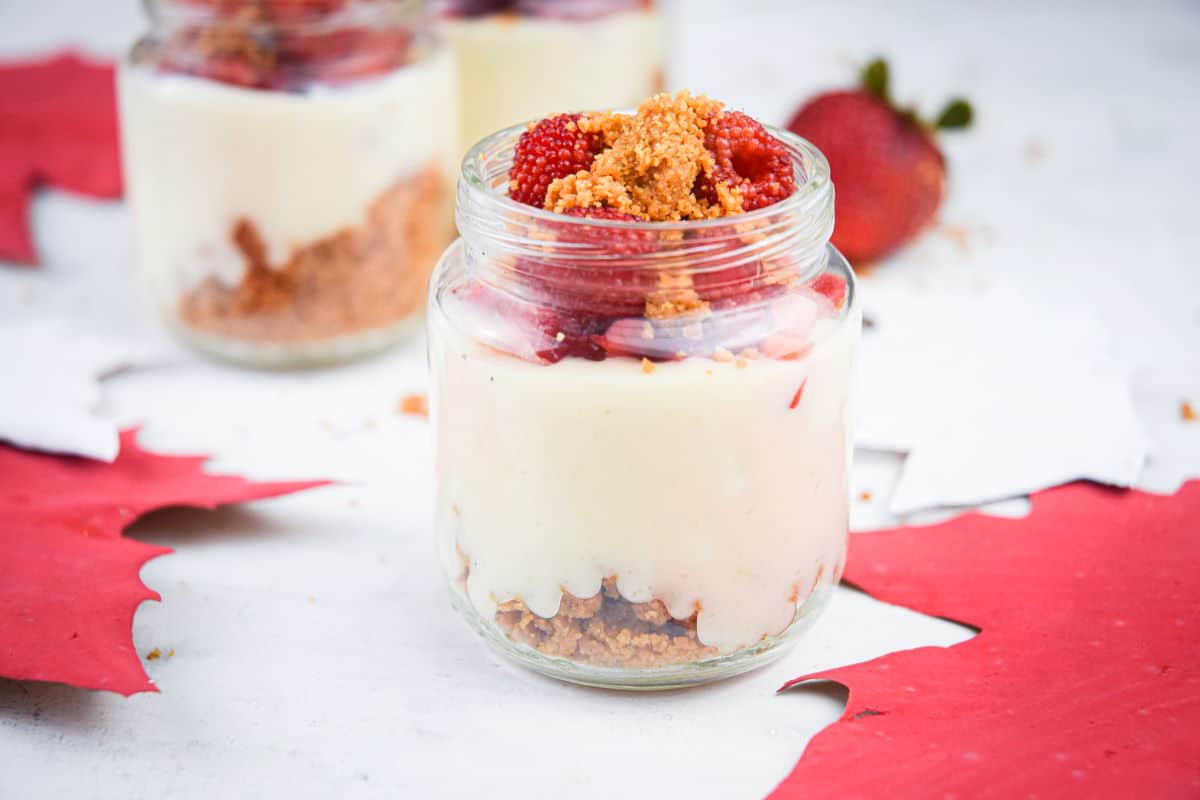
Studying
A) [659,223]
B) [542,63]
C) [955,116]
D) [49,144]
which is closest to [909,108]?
[955,116]

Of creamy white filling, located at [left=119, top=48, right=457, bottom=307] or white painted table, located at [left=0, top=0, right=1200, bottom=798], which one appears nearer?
white painted table, located at [left=0, top=0, right=1200, bottom=798]

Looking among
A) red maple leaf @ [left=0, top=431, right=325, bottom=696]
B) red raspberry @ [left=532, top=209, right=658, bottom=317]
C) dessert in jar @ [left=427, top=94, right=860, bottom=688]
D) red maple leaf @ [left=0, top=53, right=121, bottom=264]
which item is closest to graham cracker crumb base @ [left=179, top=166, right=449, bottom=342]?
red maple leaf @ [left=0, top=431, right=325, bottom=696]

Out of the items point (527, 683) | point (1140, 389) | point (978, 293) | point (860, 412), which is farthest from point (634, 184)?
point (978, 293)

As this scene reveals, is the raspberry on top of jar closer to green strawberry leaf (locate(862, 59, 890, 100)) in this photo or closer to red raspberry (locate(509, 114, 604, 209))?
red raspberry (locate(509, 114, 604, 209))

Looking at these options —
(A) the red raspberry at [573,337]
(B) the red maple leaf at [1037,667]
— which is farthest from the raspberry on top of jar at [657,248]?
(B) the red maple leaf at [1037,667]

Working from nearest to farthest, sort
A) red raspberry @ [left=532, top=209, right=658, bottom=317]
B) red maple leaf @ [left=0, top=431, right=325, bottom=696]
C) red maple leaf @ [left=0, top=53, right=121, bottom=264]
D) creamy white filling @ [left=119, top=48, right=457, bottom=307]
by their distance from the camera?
red raspberry @ [left=532, top=209, right=658, bottom=317] → red maple leaf @ [left=0, top=431, right=325, bottom=696] → creamy white filling @ [left=119, top=48, right=457, bottom=307] → red maple leaf @ [left=0, top=53, right=121, bottom=264]

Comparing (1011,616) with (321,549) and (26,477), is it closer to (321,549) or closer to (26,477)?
(321,549)

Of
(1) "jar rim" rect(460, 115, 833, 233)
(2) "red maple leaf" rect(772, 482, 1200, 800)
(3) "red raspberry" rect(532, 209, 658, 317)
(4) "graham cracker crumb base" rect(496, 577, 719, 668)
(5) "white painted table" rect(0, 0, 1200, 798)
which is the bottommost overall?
(5) "white painted table" rect(0, 0, 1200, 798)
